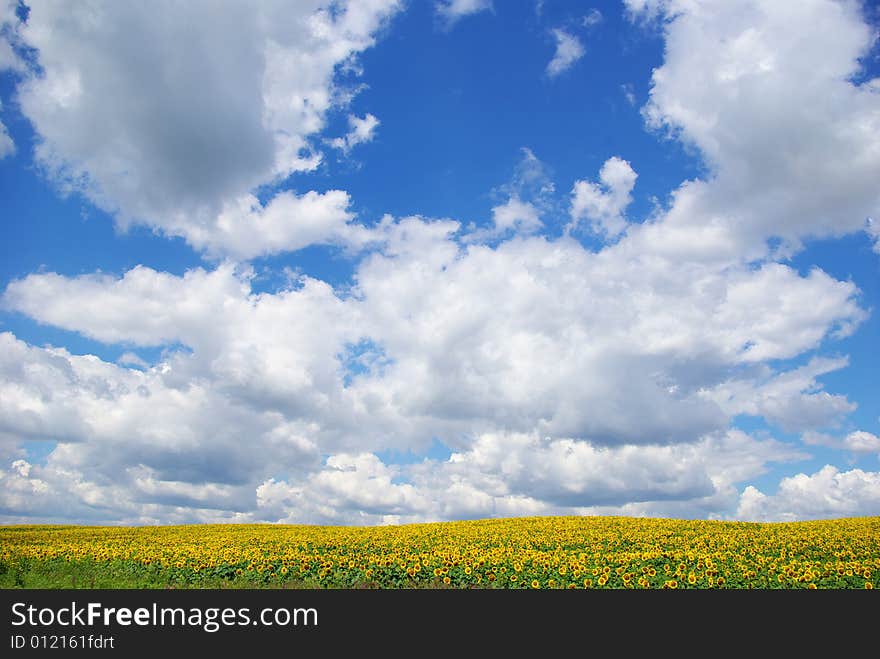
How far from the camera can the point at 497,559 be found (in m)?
21.5

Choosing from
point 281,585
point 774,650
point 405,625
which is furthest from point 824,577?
point 281,585

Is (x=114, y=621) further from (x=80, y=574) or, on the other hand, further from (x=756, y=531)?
(x=756, y=531)

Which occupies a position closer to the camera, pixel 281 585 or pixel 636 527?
pixel 281 585

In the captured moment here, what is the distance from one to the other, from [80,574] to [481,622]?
64.2ft

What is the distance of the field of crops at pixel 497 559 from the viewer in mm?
18547

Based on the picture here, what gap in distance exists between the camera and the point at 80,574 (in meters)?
25.1

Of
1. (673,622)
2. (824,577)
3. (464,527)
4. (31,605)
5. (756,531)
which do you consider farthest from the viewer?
(464,527)

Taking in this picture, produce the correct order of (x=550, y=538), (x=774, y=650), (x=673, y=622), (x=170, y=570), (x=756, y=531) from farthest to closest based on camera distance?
(x=756, y=531)
(x=550, y=538)
(x=170, y=570)
(x=673, y=622)
(x=774, y=650)

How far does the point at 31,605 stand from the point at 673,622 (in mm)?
14192

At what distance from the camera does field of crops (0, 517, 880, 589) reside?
1855 centimetres

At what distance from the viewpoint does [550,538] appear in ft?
103

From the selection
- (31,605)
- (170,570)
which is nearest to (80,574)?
(170,570)

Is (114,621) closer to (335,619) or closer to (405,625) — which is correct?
(335,619)

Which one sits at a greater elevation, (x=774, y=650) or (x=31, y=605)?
(x=31, y=605)
